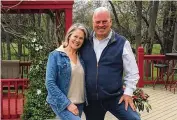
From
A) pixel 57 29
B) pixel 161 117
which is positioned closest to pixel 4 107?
pixel 57 29

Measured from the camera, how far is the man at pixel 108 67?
328 centimetres

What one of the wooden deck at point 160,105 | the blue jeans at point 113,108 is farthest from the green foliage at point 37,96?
the blue jeans at point 113,108

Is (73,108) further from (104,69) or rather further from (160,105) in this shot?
(160,105)

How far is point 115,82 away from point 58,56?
0.57m

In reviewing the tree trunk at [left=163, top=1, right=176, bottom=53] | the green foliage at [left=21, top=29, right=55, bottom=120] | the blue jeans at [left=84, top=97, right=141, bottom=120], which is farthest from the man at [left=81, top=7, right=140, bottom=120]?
the tree trunk at [left=163, top=1, right=176, bottom=53]

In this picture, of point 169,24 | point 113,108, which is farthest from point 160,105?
point 169,24

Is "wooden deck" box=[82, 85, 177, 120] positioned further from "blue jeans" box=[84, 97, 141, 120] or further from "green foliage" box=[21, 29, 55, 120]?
"blue jeans" box=[84, 97, 141, 120]

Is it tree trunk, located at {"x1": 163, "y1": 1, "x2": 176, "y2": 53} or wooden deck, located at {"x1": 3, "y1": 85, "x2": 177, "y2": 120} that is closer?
wooden deck, located at {"x1": 3, "y1": 85, "x2": 177, "y2": 120}

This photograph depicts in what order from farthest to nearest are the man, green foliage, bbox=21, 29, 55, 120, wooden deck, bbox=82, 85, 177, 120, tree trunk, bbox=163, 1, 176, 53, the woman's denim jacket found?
1. tree trunk, bbox=163, 1, 176, 53
2. wooden deck, bbox=82, 85, 177, 120
3. green foliage, bbox=21, 29, 55, 120
4. the man
5. the woman's denim jacket

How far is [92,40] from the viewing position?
336 centimetres

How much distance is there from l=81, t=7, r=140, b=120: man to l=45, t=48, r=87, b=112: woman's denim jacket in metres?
0.21

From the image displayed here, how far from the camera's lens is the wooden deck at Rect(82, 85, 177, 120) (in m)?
7.22

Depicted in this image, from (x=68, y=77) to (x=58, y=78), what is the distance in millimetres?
89

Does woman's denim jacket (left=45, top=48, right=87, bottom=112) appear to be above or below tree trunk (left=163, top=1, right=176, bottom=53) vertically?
below
